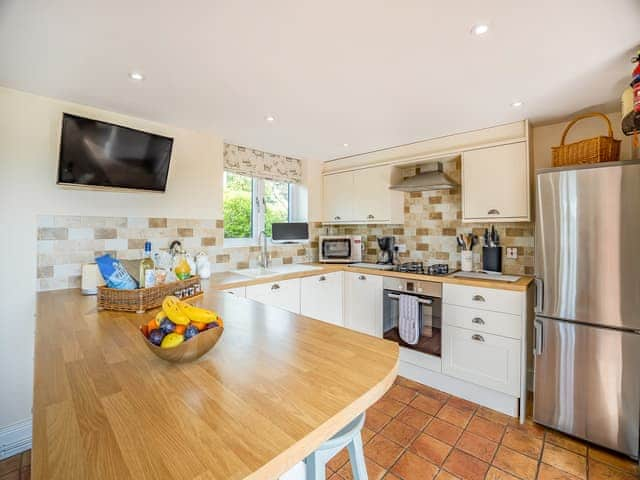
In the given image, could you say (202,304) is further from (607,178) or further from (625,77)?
(625,77)

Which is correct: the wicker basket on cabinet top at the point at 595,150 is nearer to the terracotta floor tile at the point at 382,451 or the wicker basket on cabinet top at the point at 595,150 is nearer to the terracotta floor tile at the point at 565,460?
the terracotta floor tile at the point at 565,460

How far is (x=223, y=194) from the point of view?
274 centimetres

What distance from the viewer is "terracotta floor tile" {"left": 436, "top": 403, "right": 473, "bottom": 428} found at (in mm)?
2006

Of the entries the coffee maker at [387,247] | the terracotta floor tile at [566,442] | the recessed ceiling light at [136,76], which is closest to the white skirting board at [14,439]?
the recessed ceiling light at [136,76]

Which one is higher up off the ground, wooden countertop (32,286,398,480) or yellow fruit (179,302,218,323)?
yellow fruit (179,302,218,323)

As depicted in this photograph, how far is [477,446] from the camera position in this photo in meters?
1.77

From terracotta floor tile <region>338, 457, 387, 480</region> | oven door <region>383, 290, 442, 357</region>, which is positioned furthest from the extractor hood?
terracotta floor tile <region>338, 457, 387, 480</region>

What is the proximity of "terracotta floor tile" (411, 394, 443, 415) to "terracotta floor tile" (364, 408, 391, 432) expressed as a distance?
0.29m

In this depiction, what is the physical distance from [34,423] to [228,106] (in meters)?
1.91

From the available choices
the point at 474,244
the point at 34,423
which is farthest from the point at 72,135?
the point at 474,244

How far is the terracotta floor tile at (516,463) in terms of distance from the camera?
157cm

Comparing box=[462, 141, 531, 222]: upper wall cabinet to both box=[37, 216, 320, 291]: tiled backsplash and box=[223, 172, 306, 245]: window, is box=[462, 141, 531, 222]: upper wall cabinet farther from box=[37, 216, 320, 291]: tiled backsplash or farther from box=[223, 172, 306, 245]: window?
box=[37, 216, 320, 291]: tiled backsplash

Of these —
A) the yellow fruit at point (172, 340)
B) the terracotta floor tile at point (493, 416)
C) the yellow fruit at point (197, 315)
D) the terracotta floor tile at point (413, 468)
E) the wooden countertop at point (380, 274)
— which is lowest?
the terracotta floor tile at point (493, 416)

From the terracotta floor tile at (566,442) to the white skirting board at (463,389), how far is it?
23cm
